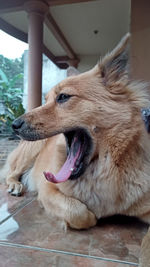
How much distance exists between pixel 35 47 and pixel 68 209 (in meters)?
3.42

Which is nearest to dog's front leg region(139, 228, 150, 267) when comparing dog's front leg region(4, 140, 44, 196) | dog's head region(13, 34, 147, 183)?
dog's head region(13, 34, 147, 183)

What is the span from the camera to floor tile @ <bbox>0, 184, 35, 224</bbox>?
3.91 ft

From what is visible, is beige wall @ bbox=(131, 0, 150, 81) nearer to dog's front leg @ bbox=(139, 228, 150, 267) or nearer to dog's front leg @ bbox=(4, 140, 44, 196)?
dog's front leg @ bbox=(4, 140, 44, 196)

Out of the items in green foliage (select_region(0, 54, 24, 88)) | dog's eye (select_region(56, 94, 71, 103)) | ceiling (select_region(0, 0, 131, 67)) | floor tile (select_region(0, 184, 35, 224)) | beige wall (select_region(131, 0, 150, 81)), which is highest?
green foliage (select_region(0, 54, 24, 88))

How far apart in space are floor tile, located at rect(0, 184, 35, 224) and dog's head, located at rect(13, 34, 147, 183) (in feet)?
1.49

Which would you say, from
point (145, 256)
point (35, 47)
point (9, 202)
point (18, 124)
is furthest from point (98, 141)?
point (35, 47)

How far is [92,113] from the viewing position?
109 centimetres

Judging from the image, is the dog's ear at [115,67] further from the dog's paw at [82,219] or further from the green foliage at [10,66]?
the green foliage at [10,66]

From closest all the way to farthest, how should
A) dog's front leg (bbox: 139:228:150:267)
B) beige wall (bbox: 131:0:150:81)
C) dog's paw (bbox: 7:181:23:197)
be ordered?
dog's front leg (bbox: 139:228:150:267) < dog's paw (bbox: 7:181:23:197) < beige wall (bbox: 131:0:150:81)

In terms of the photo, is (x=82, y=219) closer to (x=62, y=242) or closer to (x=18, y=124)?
(x=62, y=242)

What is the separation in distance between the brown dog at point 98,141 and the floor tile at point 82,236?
0.06 metres

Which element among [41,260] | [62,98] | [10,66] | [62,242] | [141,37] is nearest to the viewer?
[41,260]

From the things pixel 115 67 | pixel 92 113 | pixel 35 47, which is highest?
pixel 35 47

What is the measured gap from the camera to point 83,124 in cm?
107
